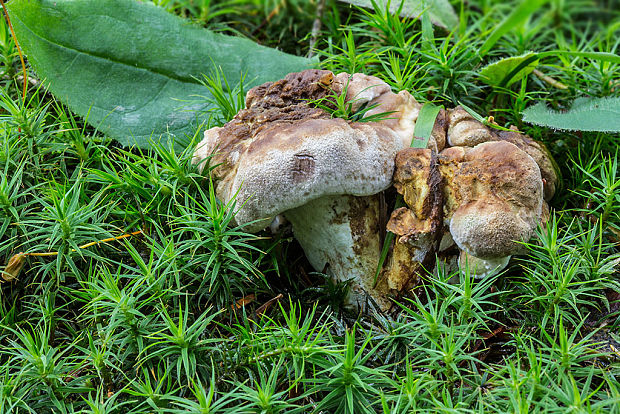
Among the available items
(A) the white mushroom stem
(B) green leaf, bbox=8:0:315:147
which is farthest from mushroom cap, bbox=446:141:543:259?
(B) green leaf, bbox=8:0:315:147

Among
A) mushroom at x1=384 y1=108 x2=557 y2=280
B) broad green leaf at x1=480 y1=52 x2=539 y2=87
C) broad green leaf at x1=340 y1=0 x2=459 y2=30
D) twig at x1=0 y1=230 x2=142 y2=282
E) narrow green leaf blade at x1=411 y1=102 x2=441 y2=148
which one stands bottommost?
twig at x1=0 y1=230 x2=142 y2=282

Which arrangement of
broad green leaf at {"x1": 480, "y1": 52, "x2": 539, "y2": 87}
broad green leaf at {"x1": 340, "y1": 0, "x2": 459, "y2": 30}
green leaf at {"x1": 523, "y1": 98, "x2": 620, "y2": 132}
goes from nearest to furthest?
green leaf at {"x1": 523, "y1": 98, "x2": 620, "y2": 132} → broad green leaf at {"x1": 480, "y1": 52, "x2": 539, "y2": 87} → broad green leaf at {"x1": 340, "y1": 0, "x2": 459, "y2": 30}

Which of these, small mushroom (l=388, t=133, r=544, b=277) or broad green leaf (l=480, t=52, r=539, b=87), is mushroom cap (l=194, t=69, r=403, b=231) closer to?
small mushroom (l=388, t=133, r=544, b=277)

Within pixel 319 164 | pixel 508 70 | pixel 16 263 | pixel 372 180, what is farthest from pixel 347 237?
pixel 16 263

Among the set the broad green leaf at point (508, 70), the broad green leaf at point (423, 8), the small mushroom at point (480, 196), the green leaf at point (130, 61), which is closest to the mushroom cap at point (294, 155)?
the small mushroom at point (480, 196)

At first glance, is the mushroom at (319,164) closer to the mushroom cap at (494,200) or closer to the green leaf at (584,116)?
the mushroom cap at (494,200)

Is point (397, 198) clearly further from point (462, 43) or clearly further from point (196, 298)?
point (462, 43)
